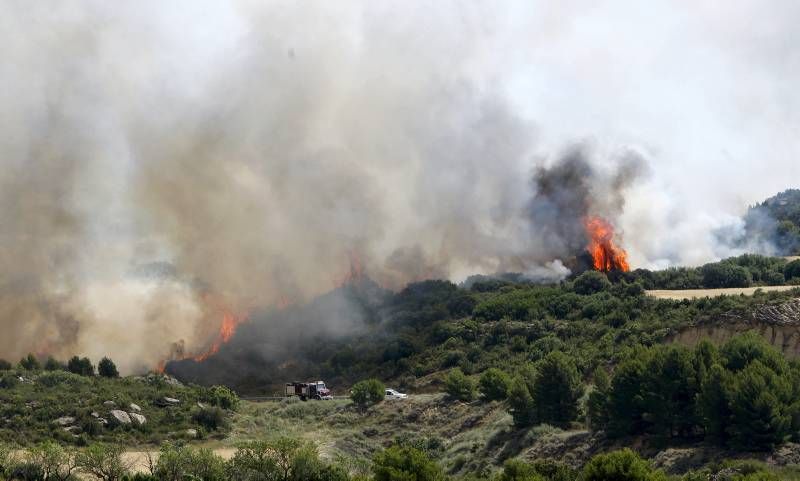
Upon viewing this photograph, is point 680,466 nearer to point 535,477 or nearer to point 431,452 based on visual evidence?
point 535,477

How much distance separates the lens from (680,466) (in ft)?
178

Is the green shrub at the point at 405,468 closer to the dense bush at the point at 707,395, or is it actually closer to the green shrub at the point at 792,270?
the dense bush at the point at 707,395

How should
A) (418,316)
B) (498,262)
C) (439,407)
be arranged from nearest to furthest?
(439,407)
(418,316)
(498,262)

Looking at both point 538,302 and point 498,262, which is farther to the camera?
point 498,262

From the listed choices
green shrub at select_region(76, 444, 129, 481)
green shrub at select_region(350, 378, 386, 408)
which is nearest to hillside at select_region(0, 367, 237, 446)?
green shrub at select_region(76, 444, 129, 481)

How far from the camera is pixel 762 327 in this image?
77.9m

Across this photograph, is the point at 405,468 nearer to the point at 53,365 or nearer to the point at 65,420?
the point at 65,420

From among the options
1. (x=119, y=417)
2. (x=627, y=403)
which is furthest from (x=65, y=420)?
(x=627, y=403)

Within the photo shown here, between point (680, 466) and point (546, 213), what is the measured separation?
67.0 metres

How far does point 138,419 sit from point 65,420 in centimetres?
573

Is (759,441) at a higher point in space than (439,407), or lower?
lower

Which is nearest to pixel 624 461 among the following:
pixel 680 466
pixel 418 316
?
pixel 680 466

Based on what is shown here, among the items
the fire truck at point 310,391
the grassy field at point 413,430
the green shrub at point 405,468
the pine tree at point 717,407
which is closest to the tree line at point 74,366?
the grassy field at point 413,430

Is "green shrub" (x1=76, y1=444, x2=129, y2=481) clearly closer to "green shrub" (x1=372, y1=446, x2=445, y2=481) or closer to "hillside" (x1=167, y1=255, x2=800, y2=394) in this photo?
"green shrub" (x1=372, y1=446, x2=445, y2=481)
